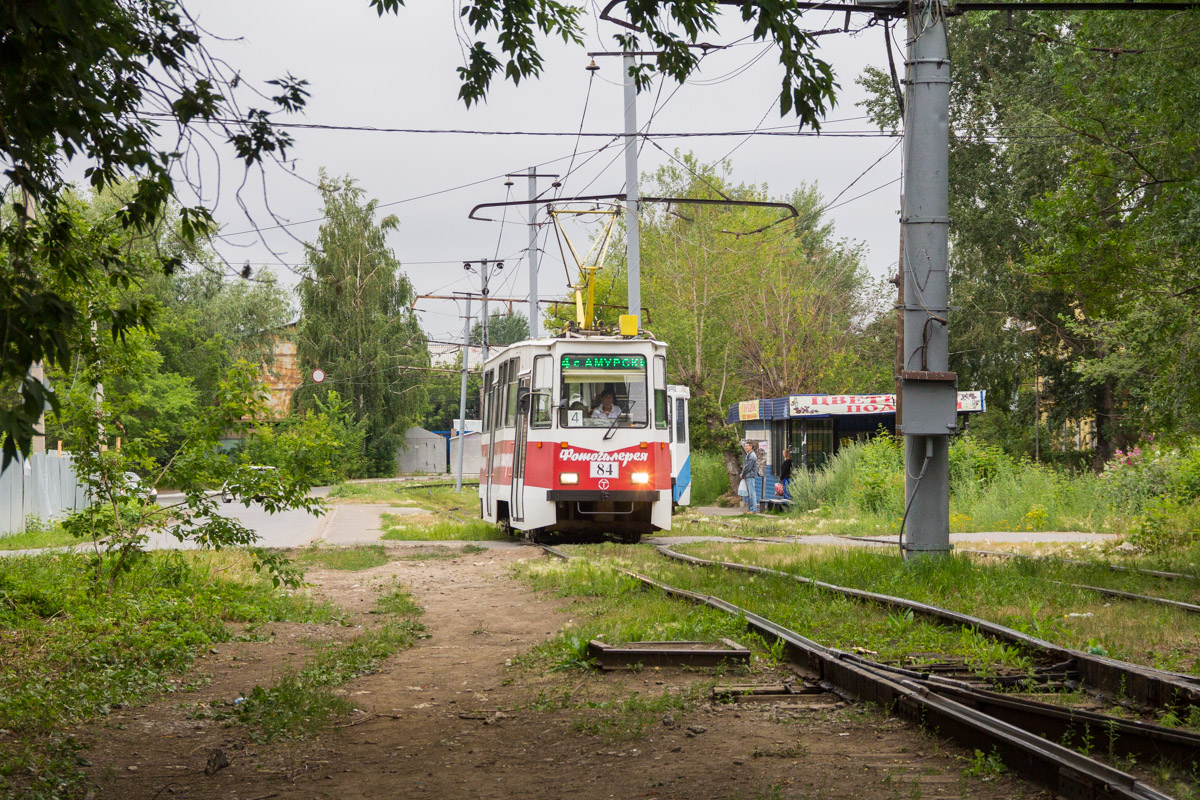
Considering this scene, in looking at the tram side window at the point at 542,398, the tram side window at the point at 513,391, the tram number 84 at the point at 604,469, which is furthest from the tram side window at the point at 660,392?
the tram side window at the point at 513,391

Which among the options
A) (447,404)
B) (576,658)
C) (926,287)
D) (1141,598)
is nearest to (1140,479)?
(926,287)

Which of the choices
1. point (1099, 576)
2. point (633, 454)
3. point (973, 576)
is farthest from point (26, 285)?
point (633, 454)

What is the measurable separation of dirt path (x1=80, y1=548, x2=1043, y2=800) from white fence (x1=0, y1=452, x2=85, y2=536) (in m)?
16.4

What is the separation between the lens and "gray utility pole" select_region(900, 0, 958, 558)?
40.0 ft

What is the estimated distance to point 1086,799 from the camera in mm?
4207

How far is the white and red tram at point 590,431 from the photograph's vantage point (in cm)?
1838

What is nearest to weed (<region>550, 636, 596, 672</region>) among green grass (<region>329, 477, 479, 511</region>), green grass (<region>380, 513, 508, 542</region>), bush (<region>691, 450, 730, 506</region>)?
green grass (<region>380, 513, 508, 542</region>)

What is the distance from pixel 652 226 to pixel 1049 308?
1954cm

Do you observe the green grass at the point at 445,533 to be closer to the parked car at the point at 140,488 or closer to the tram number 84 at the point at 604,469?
the tram number 84 at the point at 604,469

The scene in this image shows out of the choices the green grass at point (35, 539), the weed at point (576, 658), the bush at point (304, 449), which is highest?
the bush at point (304, 449)

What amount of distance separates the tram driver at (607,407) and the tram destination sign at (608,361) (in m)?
0.36

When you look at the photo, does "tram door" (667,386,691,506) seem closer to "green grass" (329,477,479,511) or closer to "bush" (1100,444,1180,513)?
"bush" (1100,444,1180,513)

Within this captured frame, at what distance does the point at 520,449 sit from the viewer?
62.6 ft

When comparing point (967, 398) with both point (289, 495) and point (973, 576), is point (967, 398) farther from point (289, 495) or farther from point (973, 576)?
point (289, 495)
